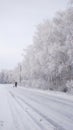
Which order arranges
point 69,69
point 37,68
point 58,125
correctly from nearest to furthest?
point 58,125 → point 69,69 → point 37,68

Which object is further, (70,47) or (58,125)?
(70,47)

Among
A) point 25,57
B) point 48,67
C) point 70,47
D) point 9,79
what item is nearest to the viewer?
point 70,47

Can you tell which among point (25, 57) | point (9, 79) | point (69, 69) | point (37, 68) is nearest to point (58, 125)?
point (69, 69)

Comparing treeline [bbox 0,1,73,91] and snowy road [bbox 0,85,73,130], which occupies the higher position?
treeline [bbox 0,1,73,91]

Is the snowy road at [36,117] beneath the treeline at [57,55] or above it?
beneath

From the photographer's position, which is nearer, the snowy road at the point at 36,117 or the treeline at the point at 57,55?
the snowy road at the point at 36,117

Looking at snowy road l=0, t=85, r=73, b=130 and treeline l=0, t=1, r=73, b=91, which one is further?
treeline l=0, t=1, r=73, b=91

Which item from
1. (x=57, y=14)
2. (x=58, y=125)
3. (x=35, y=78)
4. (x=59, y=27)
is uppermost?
(x=57, y=14)

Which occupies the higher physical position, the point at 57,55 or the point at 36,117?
the point at 57,55

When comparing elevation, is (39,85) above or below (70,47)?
below

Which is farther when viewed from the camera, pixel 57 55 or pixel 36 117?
pixel 57 55

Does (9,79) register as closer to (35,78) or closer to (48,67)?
(35,78)

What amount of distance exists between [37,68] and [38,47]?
4276 mm

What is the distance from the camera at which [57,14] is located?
129ft
